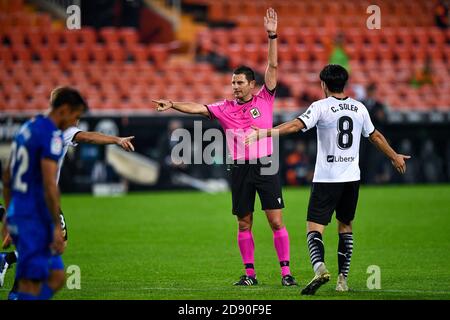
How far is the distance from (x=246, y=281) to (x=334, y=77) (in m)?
2.30

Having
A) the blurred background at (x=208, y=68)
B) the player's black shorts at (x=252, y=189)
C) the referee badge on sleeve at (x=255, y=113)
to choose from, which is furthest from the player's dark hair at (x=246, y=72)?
the blurred background at (x=208, y=68)

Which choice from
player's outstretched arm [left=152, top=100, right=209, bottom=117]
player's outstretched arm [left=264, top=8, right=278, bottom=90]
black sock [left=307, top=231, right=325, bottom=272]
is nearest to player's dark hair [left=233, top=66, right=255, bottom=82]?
player's outstretched arm [left=264, top=8, right=278, bottom=90]

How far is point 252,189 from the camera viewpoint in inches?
397

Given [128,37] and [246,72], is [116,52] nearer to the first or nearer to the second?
[128,37]

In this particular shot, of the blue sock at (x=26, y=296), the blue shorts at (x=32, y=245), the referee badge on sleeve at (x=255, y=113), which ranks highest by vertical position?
the referee badge on sleeve at (x=255, y=113)

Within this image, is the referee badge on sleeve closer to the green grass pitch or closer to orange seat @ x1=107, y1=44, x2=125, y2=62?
the green grass pitch

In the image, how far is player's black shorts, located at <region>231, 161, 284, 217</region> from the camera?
998cm

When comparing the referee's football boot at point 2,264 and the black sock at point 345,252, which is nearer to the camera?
the black sock at point 345,252

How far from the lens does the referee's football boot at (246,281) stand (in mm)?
9758

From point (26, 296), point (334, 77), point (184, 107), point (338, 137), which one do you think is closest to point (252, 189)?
point (184, 107)

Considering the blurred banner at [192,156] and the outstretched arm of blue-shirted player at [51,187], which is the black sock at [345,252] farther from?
the blurred banner at [192,156]

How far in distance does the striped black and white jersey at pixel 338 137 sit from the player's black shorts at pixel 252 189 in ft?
2.88

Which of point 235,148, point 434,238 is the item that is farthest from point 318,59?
point 235,148
